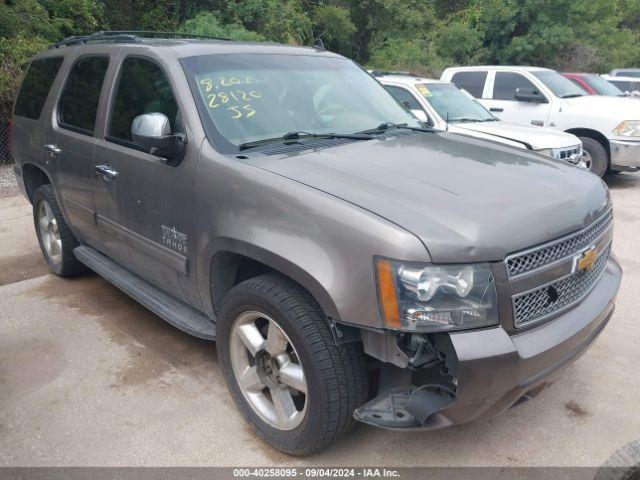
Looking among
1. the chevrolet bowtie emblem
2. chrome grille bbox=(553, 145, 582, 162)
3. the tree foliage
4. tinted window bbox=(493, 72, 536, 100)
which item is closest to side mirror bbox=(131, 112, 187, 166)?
the chevrolet bowtie emblem

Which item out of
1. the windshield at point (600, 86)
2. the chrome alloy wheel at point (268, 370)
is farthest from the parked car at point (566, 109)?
the chrome alloy wheel at point (268, 370)

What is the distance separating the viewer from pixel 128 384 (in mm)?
3355

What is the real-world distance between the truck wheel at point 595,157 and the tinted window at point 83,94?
294 inches

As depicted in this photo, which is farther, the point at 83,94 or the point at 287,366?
the point at 83,94

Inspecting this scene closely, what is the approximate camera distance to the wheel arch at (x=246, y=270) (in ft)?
7.61

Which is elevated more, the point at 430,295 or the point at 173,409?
the point at 430,295

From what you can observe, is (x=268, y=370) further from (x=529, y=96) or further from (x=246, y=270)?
(x=529, y=96)

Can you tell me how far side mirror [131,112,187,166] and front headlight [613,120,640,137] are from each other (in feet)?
25.9

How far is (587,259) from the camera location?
2.60 m

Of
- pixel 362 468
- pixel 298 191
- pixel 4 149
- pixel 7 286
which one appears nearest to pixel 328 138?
pixel 298 191

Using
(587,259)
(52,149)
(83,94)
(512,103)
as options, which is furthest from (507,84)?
(587,259)

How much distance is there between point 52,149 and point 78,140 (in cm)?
48

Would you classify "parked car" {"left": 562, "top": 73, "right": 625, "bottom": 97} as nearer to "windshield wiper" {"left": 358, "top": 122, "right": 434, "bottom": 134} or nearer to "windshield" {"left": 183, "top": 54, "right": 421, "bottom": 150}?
"windshield wiper" {"left": 358, "top": 122, "right": 434, "bottom": 134}

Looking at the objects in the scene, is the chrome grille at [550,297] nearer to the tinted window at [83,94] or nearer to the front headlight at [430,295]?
the front headlight at [430,295]
